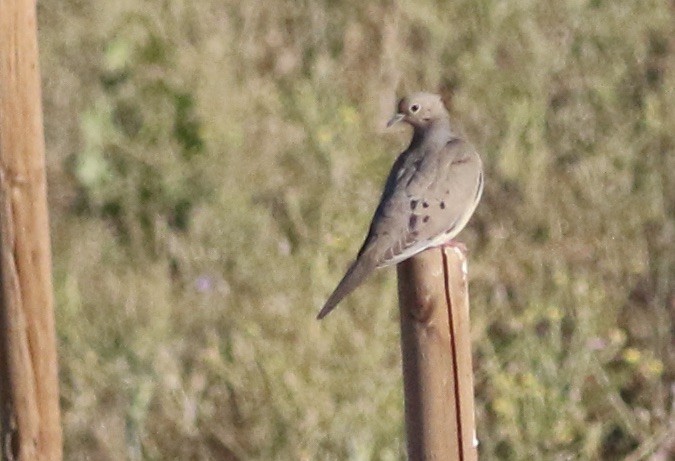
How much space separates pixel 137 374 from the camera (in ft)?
19.7

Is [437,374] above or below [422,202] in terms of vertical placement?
below

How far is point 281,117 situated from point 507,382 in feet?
8.96

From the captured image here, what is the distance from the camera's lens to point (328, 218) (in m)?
7.02

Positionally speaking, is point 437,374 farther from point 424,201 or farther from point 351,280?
point 424,201

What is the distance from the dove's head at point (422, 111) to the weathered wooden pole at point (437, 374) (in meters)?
2.25

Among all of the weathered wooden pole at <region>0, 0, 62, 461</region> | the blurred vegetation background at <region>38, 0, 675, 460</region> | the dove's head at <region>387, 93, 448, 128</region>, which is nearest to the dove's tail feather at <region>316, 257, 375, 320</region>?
the weathered wooden pole at <region>0, 0, 62, 461</region>

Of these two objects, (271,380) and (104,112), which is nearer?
(271,380)

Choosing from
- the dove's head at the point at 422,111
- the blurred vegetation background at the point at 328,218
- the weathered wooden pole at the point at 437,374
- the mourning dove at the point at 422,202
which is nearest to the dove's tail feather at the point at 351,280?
the mourning dove at the point at 422,202

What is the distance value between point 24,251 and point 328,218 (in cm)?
352

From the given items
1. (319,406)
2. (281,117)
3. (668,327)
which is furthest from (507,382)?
(281,117)

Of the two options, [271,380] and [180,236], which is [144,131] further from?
[271,380]

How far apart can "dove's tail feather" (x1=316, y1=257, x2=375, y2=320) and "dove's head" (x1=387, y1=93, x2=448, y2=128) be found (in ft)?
4.15

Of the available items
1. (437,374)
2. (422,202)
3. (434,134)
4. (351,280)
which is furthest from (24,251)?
(434,134)

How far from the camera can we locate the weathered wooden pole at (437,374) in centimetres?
361
